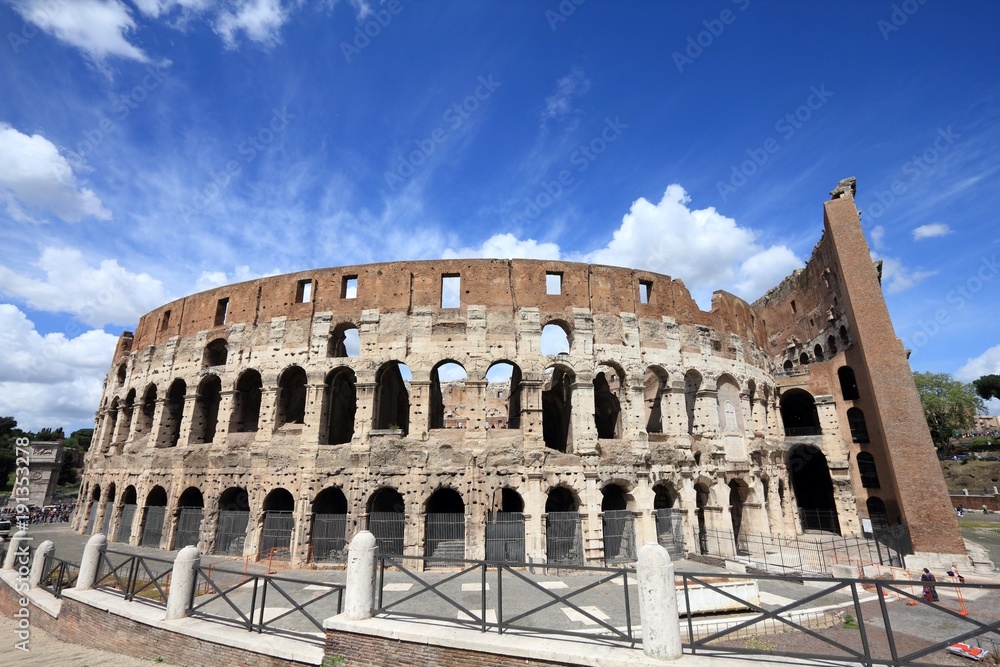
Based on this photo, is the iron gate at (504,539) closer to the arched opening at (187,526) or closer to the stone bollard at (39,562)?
the arched opening at (187,526)

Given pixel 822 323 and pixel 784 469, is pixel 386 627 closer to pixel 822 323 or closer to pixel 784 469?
pixel 784 469

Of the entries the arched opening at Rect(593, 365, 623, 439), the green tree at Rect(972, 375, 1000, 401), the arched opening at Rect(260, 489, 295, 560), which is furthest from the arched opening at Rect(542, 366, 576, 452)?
the green tree at Rect(972, 375, 1000, 401)

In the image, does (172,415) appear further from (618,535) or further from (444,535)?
(618,535)

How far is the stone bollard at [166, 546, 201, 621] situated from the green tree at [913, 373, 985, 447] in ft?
183

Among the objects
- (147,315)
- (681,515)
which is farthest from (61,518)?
(681,515)

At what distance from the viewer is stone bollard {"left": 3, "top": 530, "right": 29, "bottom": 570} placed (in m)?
11.9

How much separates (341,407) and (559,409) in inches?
384

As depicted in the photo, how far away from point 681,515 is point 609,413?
587 centimetres

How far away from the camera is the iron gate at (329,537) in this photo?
655 inches

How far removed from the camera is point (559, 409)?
72.3 ft

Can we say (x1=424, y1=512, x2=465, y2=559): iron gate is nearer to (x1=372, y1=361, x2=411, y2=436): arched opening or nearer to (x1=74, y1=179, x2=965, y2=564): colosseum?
(x1=74, y1=179, x2=965, y2=564): colosseum

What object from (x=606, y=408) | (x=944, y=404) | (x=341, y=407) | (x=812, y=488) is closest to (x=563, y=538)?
(x=606, y=408)

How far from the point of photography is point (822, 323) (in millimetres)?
27750

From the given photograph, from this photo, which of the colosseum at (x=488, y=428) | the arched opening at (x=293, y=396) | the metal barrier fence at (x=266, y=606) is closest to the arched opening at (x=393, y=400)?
the colosseum at (x=488, y=428)
